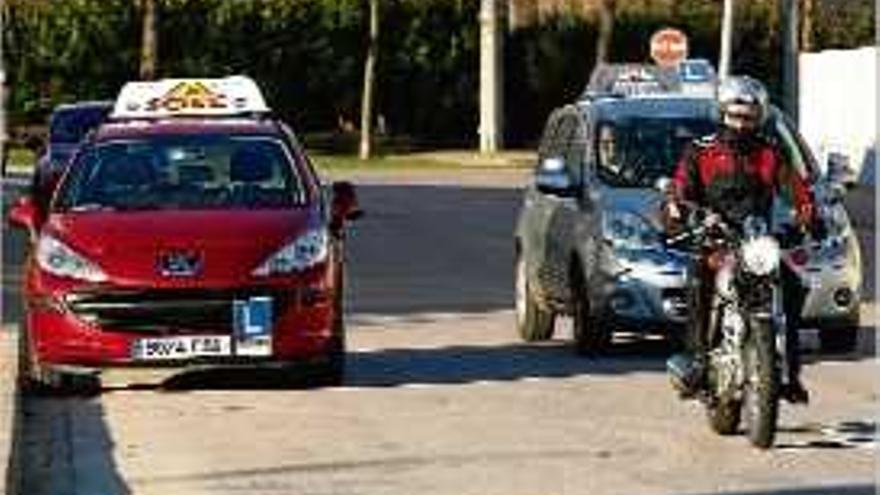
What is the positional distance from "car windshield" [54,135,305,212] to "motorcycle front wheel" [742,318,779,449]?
4327 millimetres

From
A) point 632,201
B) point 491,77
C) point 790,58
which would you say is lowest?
point 491,77

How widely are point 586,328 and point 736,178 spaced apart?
15.0 feet

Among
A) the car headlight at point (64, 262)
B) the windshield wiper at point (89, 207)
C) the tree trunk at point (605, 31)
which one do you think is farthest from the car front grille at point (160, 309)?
the tree trunk at point (605, 31)

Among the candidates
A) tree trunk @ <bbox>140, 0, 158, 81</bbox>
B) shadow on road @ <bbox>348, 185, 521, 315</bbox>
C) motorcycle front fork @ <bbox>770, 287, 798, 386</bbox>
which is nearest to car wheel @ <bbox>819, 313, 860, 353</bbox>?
shadow on road @ <bbox>348, 185, 521, 315</bbox>

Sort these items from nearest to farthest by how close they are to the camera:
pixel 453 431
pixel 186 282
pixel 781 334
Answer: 1. pixel 781 334
2. pixel 453 431
3. pixel 186 282

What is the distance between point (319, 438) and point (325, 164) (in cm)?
4420

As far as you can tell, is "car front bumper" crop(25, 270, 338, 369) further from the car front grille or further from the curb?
the curb

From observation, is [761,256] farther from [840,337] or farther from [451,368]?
[840,337]

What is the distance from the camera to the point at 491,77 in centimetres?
5916

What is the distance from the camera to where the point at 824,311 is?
57.8 feet

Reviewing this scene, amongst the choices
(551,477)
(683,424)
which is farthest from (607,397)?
(551,477)

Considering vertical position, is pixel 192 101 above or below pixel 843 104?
above

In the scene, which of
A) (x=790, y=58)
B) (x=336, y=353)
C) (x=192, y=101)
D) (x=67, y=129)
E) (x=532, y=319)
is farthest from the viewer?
(x=790, y=58)

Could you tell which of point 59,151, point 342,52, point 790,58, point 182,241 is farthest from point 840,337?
point 342,52
